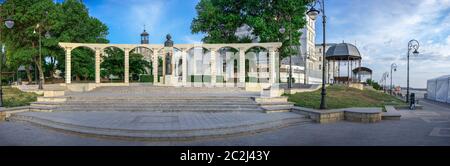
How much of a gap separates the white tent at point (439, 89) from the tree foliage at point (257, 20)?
16341 mm

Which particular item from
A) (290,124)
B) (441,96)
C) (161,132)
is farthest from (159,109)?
(441,96)

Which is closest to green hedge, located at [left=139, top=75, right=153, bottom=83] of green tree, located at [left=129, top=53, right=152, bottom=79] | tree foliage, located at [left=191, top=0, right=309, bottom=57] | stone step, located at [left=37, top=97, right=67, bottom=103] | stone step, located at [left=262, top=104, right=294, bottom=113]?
green tree, located at [left=129, top=53, right=152, bottom=79]

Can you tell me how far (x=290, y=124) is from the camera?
1084 cm

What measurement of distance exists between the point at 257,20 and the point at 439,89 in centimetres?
2293

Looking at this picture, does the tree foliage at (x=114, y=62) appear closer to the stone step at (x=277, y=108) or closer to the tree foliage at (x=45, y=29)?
the tree foliage at (x=45, y=29)

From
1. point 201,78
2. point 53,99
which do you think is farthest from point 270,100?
point 201,78

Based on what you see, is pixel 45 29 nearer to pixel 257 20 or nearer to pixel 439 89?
pixel 257 20

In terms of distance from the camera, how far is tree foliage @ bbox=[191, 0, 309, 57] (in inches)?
1058

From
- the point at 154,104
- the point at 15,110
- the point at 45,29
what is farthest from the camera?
the point at 45,29

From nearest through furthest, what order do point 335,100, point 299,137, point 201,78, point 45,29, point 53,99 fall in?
point 299,137 < point 53,99 < point 335,100 < point 201,78 < point 45,29

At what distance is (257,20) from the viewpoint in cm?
2616

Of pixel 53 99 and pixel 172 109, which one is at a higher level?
pixel 53 99

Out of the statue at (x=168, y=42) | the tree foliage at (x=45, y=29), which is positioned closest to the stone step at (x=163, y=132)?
the statue at (x=168, y=42)
